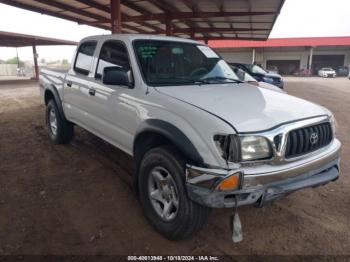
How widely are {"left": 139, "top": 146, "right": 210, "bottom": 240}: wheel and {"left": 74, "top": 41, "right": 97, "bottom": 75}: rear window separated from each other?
218cm

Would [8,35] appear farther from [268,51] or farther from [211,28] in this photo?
[268,51]

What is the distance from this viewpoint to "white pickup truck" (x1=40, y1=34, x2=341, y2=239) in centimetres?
245

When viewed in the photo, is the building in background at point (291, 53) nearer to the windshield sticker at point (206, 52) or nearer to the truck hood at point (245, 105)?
the windshield sticker at point (206, 52)

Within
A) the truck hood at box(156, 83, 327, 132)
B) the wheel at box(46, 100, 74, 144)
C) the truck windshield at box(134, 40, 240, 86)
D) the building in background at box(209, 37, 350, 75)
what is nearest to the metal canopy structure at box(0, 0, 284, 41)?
the wheel at box(46, 100, 74, 144)

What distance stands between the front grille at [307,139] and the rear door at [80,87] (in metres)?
2.93

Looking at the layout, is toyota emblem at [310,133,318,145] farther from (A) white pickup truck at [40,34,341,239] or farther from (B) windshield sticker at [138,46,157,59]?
(B) windshield sticker at [138,46,157,59]

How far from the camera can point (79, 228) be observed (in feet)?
10.2

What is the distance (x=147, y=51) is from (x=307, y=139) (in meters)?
2.11

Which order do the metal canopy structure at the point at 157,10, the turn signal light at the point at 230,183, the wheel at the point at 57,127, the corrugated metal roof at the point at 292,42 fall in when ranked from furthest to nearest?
the corrugated metal roof at the point at 292,42, the metal canopy structure at the point at 157,10, the wheel at the point at 57,127, the turn signal light at the point at 230,183

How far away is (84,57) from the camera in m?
4.76

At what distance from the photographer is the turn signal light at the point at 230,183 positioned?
7.76ft

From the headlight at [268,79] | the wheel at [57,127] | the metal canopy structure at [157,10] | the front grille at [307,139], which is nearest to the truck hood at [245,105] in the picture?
the front grille at [307,139]

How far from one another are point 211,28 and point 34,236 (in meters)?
17.2

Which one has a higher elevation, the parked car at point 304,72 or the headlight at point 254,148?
the headlight at point 254,148
